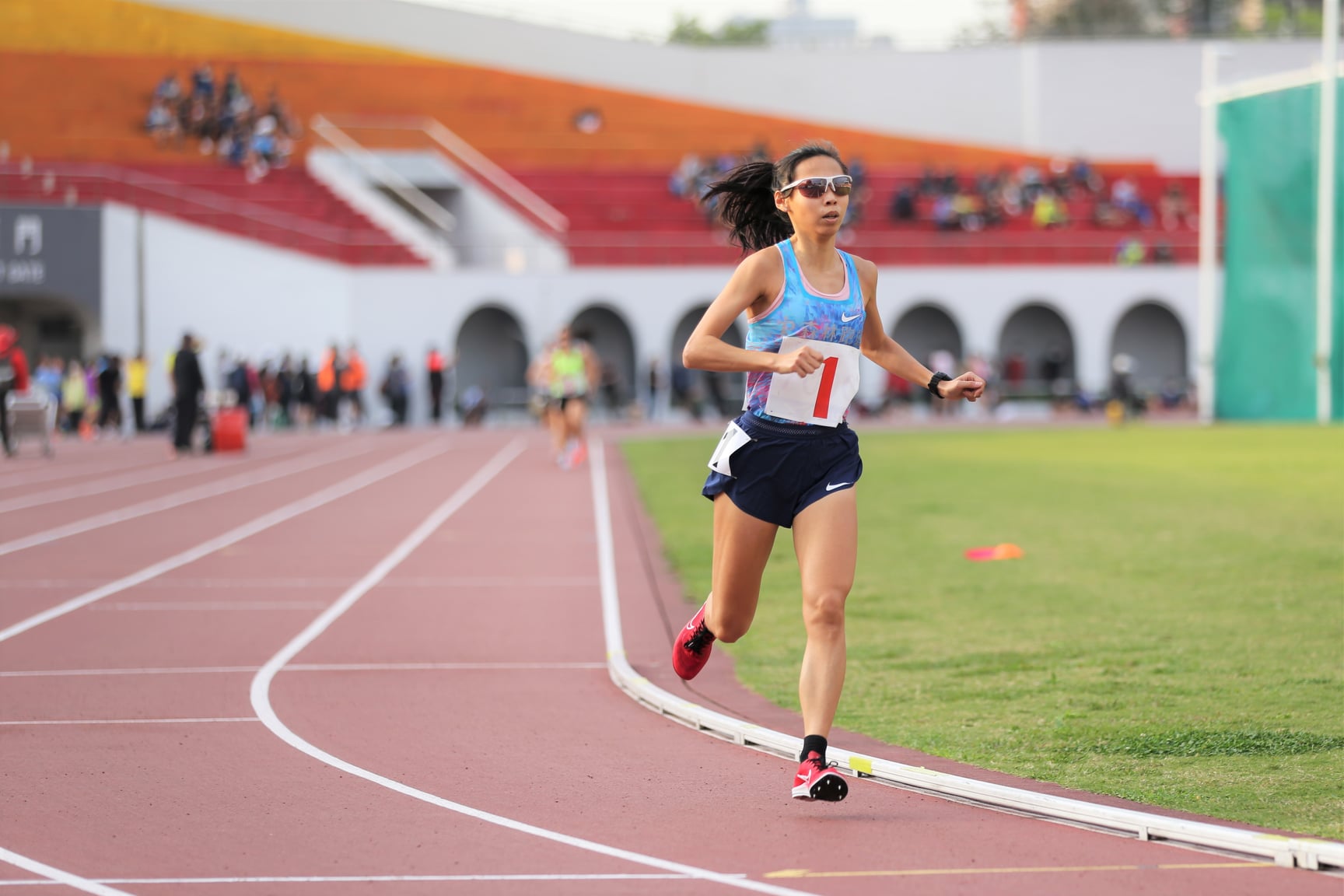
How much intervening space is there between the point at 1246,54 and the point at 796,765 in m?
67.7

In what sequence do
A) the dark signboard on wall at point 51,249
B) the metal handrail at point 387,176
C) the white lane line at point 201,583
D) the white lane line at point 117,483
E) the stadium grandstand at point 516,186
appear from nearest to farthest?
the white lane line at point 201,583 < the white lane line at point 117,483 < the dark signboard on wall at point 51,249 < the stadium grandstand at point 516,186 < the metal handrail at point 387,176

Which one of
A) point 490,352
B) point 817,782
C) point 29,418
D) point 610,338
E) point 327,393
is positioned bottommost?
point 817,782

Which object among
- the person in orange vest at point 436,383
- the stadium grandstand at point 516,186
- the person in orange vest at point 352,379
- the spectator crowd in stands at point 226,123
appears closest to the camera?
the stadium grandstand at point 516,186

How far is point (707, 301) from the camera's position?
4684cm

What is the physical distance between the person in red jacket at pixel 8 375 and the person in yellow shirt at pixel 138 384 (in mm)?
6360

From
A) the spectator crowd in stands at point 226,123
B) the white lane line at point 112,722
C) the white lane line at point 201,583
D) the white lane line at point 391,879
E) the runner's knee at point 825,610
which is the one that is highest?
the spectator crowd in stands at point 226,123

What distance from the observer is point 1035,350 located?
51500 mm

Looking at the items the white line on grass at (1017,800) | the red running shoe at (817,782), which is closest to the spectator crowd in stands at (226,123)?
the white line on grass at (1017,800)

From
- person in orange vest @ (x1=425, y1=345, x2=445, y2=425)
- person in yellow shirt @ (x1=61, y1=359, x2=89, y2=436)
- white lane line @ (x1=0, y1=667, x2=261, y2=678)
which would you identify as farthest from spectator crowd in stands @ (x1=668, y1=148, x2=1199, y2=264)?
white lane line @ (x1=0, y1=667, x2=261, y2=678)

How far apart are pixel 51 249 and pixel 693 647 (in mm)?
32679

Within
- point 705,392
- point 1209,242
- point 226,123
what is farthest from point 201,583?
point 226,123

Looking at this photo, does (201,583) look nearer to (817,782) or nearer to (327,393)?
(817,782)

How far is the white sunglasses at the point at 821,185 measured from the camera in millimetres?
5746

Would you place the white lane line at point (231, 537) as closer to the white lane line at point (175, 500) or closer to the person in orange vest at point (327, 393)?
the white lane line at point (175, 500)
